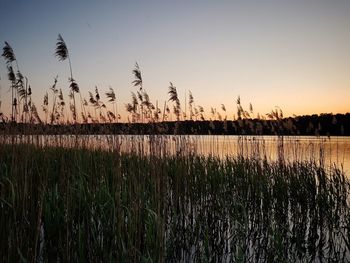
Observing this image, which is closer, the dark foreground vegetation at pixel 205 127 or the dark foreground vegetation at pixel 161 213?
the dark foreground vegetation at pixel 161 213

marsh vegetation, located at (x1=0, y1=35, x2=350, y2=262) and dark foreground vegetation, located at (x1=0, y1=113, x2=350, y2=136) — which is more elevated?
dark foreground vegetation, located at (x1=0, y1=113, x2=350, y2=136)

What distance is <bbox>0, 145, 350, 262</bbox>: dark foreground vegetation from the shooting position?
3623mm

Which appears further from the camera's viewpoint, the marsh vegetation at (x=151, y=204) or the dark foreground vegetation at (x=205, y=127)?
the dark foreground vegetation at (x=205, y=127)

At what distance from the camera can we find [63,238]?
3893 millimetres

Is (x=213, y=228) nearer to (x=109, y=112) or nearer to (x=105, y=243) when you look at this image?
(x=105, y=243)

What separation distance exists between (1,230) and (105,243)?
1.12m

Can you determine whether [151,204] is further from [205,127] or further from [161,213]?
[205,127]

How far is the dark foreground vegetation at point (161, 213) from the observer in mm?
3623

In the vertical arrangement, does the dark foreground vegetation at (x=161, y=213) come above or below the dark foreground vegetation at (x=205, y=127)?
below

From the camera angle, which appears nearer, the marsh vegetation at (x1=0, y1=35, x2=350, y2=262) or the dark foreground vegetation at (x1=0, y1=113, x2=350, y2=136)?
the marsh vegetation at (x1=0, y1=35, x2=350, y2=262)

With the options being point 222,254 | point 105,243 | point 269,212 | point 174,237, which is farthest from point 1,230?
point 269,212

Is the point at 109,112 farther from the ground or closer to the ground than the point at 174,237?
farther from the ground

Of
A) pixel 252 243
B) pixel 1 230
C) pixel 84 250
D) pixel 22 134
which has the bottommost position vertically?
pixel 252 243

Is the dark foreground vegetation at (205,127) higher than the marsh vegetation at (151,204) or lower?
higher
